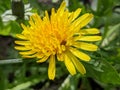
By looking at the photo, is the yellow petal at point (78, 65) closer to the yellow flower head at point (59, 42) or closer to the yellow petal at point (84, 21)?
the yellow flower head at point (59, 42)

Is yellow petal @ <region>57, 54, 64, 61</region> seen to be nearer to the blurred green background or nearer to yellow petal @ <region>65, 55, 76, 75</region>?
yellow petal @ <region>65, 55, 76, 75</region>

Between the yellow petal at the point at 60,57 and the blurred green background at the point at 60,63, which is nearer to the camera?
the yellow petal at the point at 60,57

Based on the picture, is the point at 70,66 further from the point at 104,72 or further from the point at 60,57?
the point at 104,72

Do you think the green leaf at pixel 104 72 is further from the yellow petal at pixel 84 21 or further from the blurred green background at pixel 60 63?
the yellow petal at pixel 84 21

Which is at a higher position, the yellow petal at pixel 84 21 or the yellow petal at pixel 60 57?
the yellow petal at pixel 84 21

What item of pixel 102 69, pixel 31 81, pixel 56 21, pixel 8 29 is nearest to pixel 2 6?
pixel 8 29

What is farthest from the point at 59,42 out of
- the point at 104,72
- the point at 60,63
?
the point at 60,63

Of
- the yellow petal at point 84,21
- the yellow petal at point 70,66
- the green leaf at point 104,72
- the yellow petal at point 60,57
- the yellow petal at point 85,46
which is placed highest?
the yellow petal at point 84,21

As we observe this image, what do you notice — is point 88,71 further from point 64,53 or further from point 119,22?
point 119,22

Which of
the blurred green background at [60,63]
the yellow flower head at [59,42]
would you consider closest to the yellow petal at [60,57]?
the yellow flower head at [59,42]
